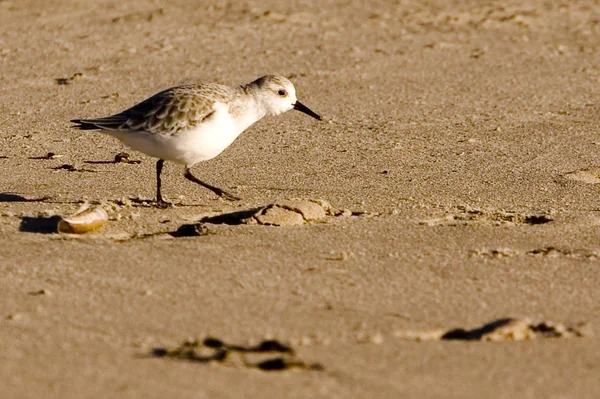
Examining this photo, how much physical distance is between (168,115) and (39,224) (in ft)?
2.98

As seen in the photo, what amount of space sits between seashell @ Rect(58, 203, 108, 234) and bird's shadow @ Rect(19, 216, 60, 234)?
0.07 meters

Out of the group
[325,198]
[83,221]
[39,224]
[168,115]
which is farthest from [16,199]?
[325,198]

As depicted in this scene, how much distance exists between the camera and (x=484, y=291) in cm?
414

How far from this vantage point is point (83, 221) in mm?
4805

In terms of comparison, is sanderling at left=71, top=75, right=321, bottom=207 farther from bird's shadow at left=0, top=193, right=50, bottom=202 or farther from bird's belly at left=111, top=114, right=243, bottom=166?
bird's shadow at left=0, top=193, right=50, bottom=202

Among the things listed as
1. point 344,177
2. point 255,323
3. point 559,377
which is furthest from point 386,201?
point 559,377

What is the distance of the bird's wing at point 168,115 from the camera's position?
5371mm

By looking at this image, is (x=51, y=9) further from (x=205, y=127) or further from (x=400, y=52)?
(x=205, y=127)

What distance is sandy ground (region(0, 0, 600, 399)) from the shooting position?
342 centimetres

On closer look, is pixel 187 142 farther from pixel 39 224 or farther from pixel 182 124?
pixel 39 224

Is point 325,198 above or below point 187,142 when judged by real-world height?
below

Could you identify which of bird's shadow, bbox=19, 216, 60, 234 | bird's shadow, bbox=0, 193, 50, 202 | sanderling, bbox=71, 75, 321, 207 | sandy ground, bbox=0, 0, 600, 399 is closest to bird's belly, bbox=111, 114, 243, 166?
sanderling, bbox=71, 75, 321, 207

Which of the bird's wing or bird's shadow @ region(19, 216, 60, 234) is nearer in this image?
bird's shadow @ region(19, 216, 60, 234)

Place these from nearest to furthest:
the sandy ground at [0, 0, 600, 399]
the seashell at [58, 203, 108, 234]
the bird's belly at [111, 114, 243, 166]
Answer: the sandy ground at [0, 0, 600, 399]
the seashell at [58, 203, 108, 234]
the bird's belly at [111, 114, 243, 166]
